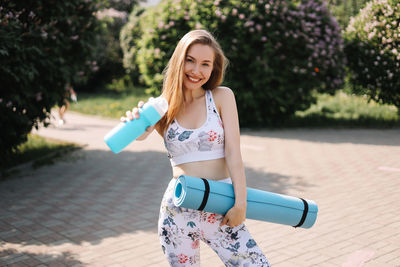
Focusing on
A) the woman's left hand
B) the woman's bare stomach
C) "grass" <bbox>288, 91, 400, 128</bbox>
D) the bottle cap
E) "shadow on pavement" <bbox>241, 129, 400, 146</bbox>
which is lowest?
"shadow on pavement" <bbox>241, 129, 400, 146</bbox>

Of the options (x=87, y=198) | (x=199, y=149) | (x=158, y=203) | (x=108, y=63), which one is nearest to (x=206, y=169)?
(x=199, y=149)

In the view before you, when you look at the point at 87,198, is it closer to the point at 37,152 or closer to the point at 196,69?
the point at 37,152

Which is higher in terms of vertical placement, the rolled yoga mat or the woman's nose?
the woman's nose

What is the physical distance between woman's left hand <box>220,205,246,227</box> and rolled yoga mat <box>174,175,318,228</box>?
0.10 ft

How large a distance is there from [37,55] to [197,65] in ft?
15.7

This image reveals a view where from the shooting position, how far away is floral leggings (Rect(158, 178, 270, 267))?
211 cm

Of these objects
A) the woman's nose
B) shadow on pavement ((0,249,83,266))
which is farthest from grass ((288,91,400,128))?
the woman's nose

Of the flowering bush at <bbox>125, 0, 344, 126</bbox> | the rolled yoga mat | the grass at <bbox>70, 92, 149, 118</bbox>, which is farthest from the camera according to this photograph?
the grass at <bbox>70, 92, 149, 118</bbox>

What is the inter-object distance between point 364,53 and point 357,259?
8.03 meters

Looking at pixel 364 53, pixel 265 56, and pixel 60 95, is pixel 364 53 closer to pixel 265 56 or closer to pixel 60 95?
pixel 265 56

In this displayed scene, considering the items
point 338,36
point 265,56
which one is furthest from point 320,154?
point 338,36

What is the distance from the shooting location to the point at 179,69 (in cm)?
216

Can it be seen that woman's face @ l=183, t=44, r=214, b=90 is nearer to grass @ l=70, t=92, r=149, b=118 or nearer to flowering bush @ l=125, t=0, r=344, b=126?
flowering bush @ l=125, t=0, r=344, b=126

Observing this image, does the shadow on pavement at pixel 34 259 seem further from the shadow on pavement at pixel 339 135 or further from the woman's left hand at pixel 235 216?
the shadow on pavement at pixel 339 135
